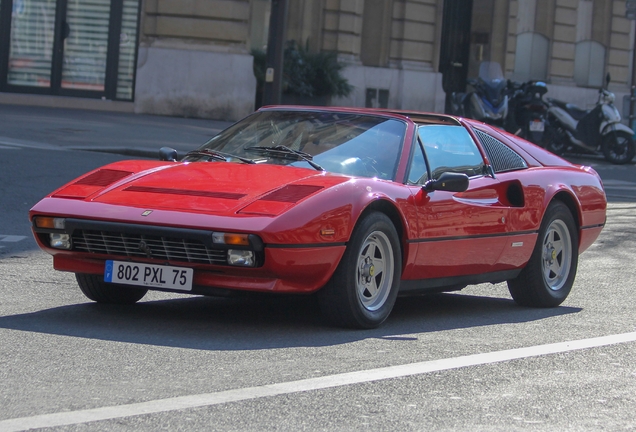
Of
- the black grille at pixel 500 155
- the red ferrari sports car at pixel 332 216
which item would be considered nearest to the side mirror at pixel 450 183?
the red ferrari sports car at pixel 332 216

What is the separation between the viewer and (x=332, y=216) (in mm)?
5594

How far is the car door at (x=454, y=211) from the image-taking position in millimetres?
6344

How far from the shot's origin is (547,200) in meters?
7.41

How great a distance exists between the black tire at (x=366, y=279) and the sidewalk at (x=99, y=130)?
10216 mm

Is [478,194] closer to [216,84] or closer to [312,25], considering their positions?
[216,84]

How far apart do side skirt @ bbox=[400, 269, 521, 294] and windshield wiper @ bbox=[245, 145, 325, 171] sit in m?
0.81

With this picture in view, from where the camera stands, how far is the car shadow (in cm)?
546

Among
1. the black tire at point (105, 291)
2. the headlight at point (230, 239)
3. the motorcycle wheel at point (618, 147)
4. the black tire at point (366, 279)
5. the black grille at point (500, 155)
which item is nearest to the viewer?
the headlight at point (230, 239)

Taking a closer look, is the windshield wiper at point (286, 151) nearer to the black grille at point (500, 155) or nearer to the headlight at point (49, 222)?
the headlight at point (49, 222)

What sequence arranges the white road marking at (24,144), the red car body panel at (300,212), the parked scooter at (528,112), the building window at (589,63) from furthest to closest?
the building window at (589,63)
the parked scooter at (528,112)
the white road marking at (24,144)
the red car body panel at (300,212)

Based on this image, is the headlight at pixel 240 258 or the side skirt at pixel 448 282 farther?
the side skirt at pixel 448 282

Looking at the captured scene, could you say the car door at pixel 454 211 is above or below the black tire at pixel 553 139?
below

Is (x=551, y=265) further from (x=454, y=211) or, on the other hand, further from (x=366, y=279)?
(x=366, y=279)

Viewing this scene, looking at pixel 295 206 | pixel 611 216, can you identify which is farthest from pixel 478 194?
pixel 611 216
